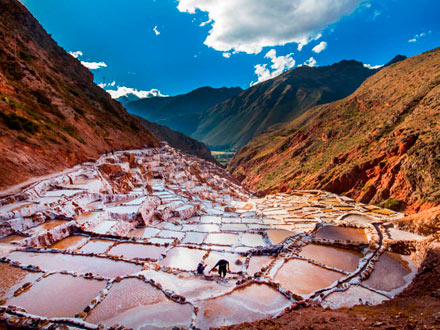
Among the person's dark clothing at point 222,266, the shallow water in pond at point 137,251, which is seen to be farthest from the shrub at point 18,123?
the person's dark clothing at point 222,266

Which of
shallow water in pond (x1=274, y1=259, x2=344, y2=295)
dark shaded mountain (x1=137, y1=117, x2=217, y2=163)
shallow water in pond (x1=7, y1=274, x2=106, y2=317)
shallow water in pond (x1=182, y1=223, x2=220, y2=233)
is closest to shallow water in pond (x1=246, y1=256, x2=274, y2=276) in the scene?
shallow water in pond (x1=274, y1=259, x2=344, y2=295)

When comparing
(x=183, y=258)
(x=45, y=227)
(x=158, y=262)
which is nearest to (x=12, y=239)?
(x=45, y=227)

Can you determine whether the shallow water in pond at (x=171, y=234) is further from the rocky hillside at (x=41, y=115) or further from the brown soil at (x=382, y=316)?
the rocky hillside at (x=41, y=115)

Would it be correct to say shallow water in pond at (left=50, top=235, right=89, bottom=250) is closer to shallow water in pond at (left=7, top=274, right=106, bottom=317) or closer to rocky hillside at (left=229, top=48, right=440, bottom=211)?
shallow water in pond at (left=7, top=274, right=106, bottom=317)

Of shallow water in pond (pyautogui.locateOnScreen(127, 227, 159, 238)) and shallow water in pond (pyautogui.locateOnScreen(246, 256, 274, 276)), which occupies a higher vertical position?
shallow water in pond (pyautogui.locateOnScreen(127, 227, 159, 238))

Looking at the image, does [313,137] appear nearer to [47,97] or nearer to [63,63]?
[47,97]
